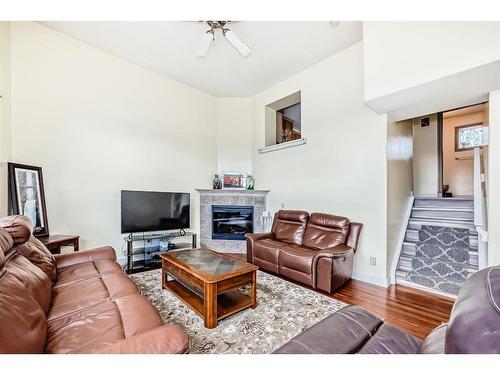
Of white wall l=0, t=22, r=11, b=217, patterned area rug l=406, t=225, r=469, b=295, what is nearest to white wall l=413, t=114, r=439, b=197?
patterned area rug l=406, t=225, r=469, b=295

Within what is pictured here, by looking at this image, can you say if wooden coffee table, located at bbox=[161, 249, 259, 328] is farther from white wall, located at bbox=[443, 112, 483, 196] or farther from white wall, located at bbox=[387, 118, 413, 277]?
white wall, located at bbox=[443, 112, 483, 196]

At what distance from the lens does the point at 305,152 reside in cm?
404

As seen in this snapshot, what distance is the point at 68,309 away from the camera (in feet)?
4.66

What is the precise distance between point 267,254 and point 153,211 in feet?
6.76

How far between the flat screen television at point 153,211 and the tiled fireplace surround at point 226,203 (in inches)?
19.6

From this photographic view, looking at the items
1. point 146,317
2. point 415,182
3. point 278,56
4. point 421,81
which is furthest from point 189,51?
point 415,182

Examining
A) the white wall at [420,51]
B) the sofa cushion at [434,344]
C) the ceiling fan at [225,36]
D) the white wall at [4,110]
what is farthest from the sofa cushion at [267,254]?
the white wall at [4,110]

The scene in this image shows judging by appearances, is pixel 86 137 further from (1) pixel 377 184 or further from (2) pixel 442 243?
(2) pixel 442 243

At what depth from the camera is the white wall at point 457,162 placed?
5812mm

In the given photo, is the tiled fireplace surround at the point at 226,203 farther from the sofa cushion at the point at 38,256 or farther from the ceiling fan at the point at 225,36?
the sofa cushion at the point at 38,256

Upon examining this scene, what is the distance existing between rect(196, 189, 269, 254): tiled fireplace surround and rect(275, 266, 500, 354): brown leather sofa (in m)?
3.50

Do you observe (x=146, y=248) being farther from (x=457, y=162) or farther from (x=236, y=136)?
(x=457, y=162)

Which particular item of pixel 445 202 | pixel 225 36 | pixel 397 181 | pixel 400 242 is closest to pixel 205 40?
pixel 225 36
